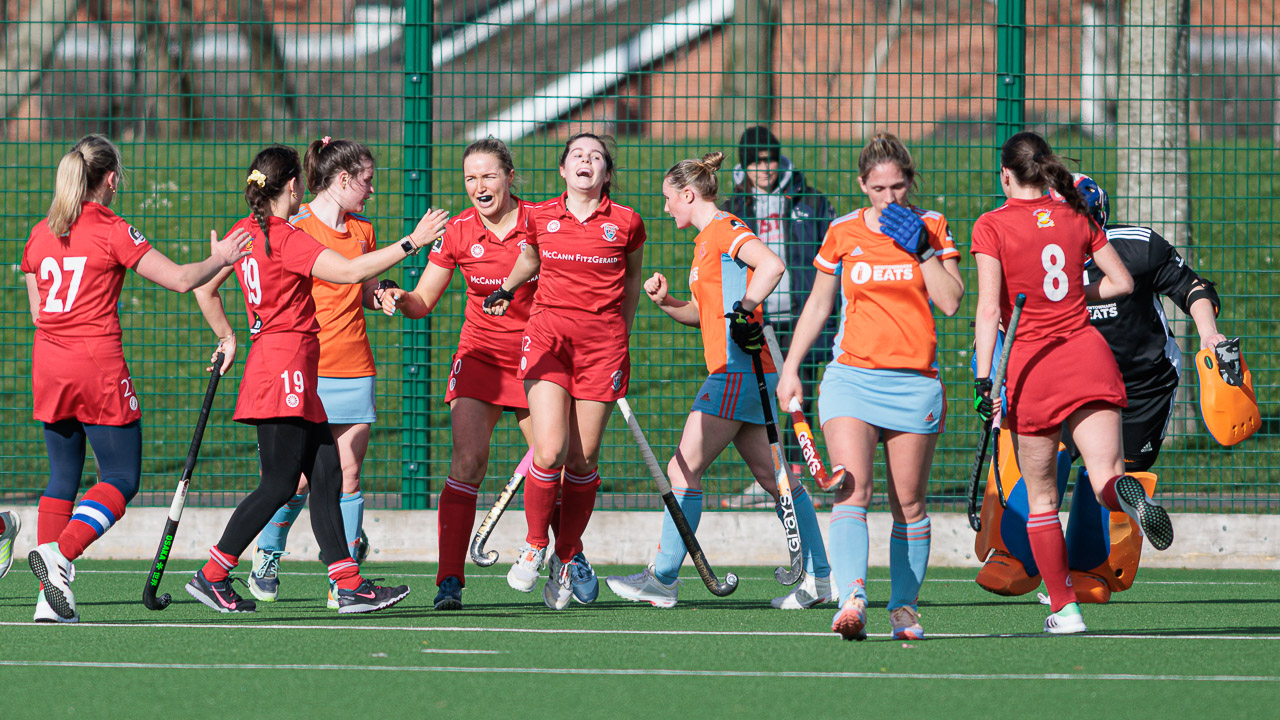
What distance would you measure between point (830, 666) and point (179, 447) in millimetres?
7194

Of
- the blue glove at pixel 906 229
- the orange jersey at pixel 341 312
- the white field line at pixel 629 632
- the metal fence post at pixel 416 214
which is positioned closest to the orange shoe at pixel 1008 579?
the white field line at pixel 629 632

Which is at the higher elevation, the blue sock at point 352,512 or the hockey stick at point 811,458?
the hockey stick at point 811,458

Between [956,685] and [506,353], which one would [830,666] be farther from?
[506,353]

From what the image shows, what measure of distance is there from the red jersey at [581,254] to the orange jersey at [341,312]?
3.98 ft

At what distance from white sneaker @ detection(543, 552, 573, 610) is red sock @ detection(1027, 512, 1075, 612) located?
7.16ft

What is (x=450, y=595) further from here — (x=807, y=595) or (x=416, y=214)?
(x=416, y=214)

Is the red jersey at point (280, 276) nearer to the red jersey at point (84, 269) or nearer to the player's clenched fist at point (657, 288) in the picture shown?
the red jersey at point (84, 269)

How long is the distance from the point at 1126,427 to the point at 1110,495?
6.06ft

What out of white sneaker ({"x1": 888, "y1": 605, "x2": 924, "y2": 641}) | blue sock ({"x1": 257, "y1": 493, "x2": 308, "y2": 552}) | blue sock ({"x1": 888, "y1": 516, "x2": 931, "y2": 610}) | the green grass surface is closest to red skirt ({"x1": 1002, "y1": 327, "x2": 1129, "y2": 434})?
blue sock ({"x1": 888, "y1": 516, "x2": 931, "y2": 610})

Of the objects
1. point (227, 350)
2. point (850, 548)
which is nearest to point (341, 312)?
point (227, 350)

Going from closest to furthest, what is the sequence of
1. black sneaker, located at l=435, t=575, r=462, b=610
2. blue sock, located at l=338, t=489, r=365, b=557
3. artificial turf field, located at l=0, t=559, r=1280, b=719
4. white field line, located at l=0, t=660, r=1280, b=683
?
1. artificial turf field, located at l=0, t=559, r=1280, b=719
2. white field line, located at l=0, t=660, r=1280, b=683
3. black sneaker, located at l=435, t=575, r=462, b=610
4. blue sock, located at l=338, t=489, r=365, b=557

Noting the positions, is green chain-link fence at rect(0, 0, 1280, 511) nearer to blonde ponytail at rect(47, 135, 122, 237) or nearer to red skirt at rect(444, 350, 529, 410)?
red skirt at rect(444, 350, 529, 410)

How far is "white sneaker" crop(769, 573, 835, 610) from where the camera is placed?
692 centimetres

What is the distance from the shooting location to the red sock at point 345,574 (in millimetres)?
6375
